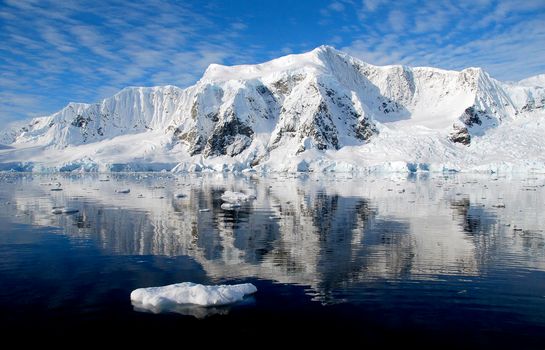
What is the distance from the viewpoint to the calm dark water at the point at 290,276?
450 inches

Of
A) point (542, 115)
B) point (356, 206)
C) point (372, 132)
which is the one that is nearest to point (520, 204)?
point (356, 206)

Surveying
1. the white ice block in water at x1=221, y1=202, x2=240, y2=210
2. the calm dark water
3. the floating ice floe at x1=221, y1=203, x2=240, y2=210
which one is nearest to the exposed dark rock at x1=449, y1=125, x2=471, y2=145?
the calm dark water

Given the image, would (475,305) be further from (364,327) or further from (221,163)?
(221,163)

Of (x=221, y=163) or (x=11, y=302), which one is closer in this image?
(x=11, y=302)

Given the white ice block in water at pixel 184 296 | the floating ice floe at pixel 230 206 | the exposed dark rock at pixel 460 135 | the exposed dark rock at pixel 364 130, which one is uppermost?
the exposed dark rock at pixel 364 130

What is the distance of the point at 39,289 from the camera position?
577 inches

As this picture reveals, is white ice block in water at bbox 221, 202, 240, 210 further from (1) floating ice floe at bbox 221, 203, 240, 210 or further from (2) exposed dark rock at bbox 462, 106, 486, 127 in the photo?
(2) exposed dark rock at bbox 462, 106, 486, 127

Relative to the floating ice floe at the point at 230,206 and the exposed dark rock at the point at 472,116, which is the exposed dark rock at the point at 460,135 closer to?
the exposed dark rock at the point at 472,116

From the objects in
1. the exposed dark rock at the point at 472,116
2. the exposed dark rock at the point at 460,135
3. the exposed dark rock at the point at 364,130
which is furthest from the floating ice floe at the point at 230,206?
the exposed dark rock at the point at 472,116

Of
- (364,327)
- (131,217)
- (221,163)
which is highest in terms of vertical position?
(221,163)

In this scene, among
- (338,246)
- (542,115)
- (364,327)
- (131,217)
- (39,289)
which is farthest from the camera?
(542,115)

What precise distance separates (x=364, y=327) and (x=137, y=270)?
9353 millimetres

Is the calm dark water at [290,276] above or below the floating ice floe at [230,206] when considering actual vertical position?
below

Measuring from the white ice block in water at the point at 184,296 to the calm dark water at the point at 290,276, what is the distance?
368 mm
